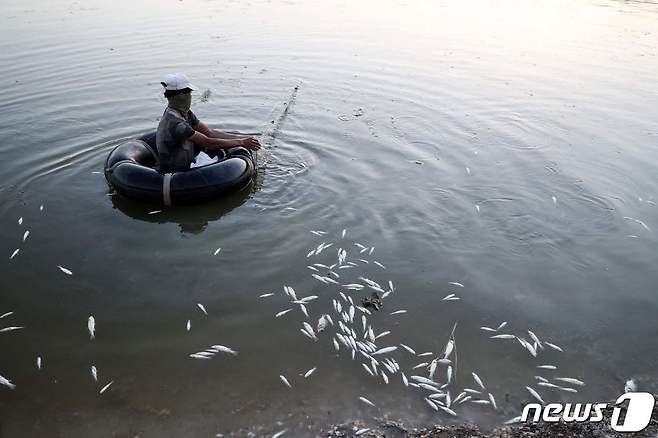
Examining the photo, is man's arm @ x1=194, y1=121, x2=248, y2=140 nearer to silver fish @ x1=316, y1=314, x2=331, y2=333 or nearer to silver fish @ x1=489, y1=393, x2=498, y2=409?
silver fish @ x1=316, y1=314, x2=331, y2=333

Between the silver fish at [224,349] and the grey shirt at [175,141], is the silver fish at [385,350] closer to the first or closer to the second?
the silver fish at [224,349]

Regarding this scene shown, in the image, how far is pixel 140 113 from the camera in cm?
1450

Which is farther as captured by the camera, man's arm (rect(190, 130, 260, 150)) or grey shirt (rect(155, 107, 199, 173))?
man's arm (rect(190, 130, 260, 150))

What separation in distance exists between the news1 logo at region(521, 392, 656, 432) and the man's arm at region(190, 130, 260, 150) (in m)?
7.19

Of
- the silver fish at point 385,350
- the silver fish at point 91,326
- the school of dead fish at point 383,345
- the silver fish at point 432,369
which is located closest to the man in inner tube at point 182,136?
the school of dead fish at point 383,345

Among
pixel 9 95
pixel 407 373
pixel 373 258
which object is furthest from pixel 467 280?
pixel 9 95

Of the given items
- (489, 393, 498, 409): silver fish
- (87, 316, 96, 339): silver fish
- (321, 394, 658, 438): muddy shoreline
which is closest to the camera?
(321, 394, 658, 438): muddy shoreline

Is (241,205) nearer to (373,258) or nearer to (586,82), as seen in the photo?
(373,258)

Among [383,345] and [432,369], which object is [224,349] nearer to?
[383,345]

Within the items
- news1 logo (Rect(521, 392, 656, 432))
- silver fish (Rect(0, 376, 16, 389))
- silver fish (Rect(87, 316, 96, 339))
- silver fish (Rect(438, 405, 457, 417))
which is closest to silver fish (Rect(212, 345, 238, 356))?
silver fish (Rect(87, 316, 96, 339))

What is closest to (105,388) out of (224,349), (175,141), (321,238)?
(224,349)

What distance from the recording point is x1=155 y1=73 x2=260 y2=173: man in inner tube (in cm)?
957

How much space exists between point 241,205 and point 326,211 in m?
1.73

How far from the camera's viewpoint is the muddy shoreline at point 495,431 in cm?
577
